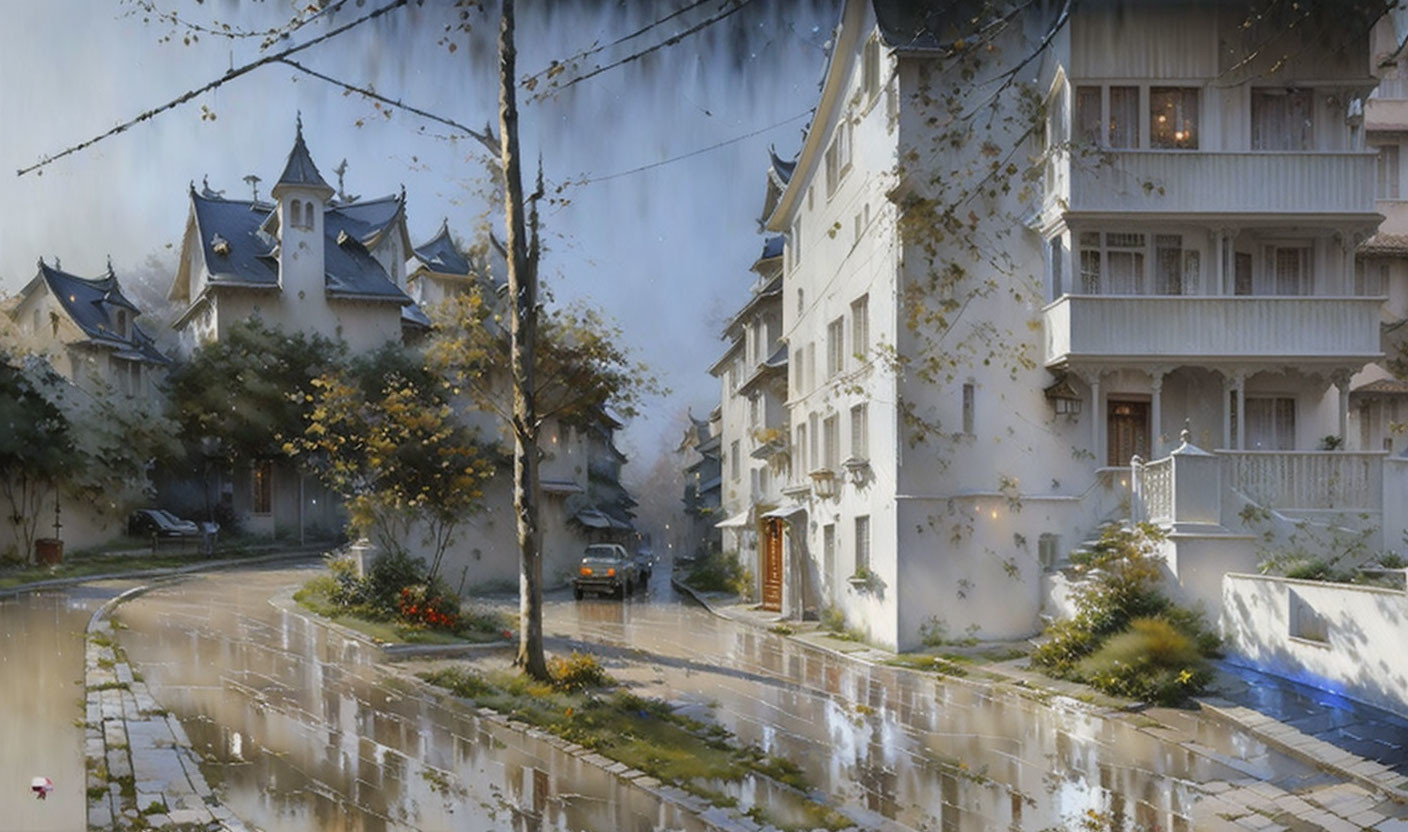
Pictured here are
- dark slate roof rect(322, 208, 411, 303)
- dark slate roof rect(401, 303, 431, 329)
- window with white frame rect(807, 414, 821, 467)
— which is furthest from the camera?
dark slate roof rect(401, 303, 431, 329)

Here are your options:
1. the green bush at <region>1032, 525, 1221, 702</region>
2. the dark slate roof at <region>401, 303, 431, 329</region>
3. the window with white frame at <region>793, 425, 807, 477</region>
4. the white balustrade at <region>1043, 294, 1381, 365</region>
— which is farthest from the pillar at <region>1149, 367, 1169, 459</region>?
the dark slate roof at <region>401, 303, 431, 329</region>

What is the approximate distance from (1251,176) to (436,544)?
65.3 feet

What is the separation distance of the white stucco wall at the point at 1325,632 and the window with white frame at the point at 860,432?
896 centimetres

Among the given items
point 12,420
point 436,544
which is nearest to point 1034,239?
point 436,544

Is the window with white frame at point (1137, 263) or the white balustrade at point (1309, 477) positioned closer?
the white balustrade at point (1309, 477)

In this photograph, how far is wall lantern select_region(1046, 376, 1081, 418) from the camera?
22.6 meters

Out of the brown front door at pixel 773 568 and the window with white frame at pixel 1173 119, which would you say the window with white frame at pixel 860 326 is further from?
the brown front door at pixel 773 568

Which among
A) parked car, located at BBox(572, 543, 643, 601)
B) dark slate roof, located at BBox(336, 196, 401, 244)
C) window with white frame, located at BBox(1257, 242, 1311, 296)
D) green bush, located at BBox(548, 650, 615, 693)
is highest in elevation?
dark slate roof, located at BBox(336, 196, 401, 244)

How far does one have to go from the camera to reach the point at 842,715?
15211 millimetres

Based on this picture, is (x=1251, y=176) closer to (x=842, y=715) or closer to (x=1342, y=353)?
(x=1342, y=353)

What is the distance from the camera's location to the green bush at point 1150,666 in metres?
15.3

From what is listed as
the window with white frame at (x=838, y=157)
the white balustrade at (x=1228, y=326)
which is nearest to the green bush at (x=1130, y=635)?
the white balustrade at (x=1228, y=326)

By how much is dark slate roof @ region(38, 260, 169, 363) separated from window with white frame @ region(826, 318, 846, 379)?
98.7 feet

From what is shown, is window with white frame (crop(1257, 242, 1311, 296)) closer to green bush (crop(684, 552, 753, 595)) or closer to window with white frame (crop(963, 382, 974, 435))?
window with white frame (crop(963, 382, 974, 435))
